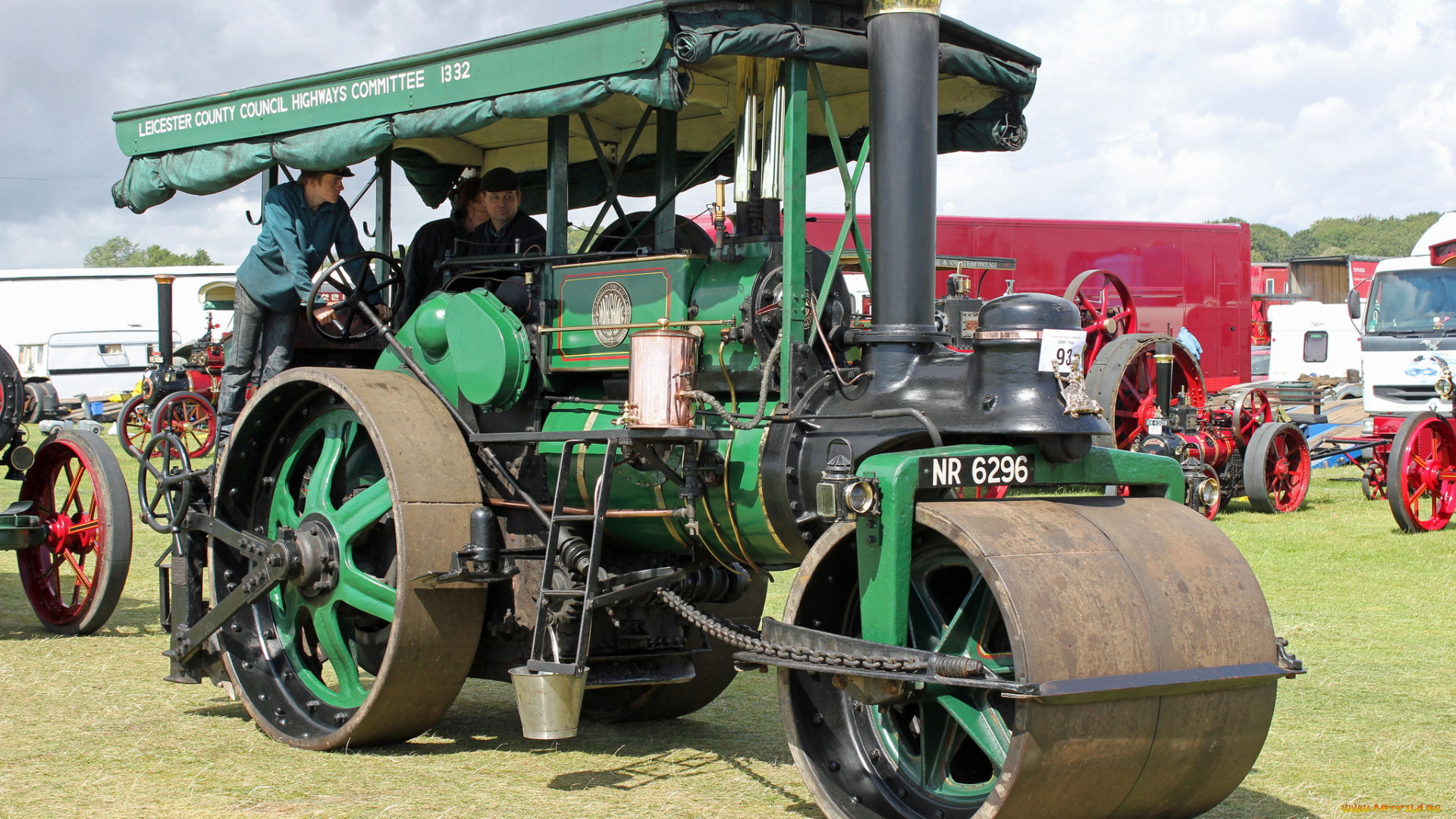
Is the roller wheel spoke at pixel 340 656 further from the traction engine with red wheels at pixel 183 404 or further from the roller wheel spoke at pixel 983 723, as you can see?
A: the traction engine with red wheels at pixel 183 404

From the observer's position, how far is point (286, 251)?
5.59 metres

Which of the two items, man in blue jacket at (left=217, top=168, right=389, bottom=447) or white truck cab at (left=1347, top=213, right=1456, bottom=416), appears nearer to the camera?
man in blue jacket at (left=217, top=168, right=389, bottom=447)

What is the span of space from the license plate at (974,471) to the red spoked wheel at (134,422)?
16372 millimetres

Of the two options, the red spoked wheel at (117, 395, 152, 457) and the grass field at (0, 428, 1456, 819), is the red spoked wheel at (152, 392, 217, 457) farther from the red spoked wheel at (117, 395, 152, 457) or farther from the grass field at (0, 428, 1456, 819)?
the grass field at (0, 428, 1456, 819)

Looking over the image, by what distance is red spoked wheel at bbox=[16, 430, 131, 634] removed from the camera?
23.2ft

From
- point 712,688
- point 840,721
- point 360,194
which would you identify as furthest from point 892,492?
point 360,194

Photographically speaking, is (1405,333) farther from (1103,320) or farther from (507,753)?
(507,753)

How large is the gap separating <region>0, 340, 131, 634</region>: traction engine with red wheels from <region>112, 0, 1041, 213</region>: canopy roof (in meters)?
1.79

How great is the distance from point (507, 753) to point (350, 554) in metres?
Result: 0.88

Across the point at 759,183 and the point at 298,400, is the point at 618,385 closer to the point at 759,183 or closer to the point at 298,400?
the point at 759,183

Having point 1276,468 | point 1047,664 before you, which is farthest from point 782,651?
point 1276,468

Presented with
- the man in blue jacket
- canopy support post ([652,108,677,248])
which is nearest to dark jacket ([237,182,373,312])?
the man in blue jacket

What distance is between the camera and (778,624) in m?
3.78

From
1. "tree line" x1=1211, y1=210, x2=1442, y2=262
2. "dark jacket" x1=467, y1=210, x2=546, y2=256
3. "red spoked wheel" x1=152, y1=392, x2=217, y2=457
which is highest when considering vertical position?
"tree line" x1=1211, y1=210, x2=1442, y2=262
